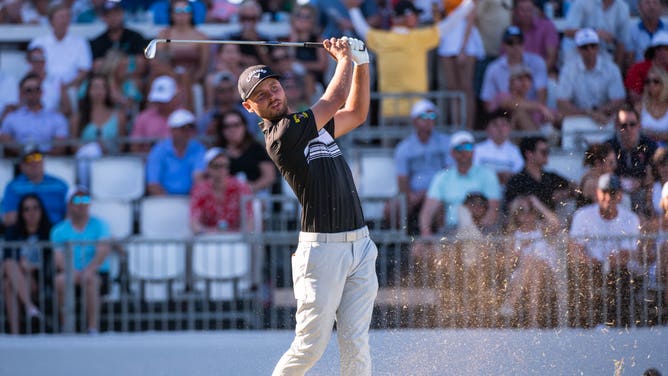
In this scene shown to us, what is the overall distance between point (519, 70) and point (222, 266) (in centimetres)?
358

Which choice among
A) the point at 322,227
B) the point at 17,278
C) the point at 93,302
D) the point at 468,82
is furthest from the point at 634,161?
the point at 17,278

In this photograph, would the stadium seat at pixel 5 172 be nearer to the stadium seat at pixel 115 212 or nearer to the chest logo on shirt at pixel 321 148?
the stadium seat at pixel 115 212

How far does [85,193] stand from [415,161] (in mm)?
3017

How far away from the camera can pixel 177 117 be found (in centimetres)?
1118

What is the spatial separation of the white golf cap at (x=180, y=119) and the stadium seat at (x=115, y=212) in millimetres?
933

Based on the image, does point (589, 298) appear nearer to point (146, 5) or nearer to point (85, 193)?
point (85, 193)

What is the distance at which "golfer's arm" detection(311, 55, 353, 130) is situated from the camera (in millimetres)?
6184

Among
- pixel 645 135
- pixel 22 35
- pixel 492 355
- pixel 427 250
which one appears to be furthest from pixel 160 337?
pixel 22 35

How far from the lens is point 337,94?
6.23 metres

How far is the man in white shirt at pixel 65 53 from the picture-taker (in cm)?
1230

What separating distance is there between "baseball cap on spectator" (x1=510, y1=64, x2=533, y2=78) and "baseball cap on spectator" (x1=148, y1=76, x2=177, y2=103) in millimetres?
3395

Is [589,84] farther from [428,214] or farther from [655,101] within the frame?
[428,214]

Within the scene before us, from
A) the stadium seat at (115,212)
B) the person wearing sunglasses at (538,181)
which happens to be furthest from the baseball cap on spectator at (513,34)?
the stadium seat at (115,212)

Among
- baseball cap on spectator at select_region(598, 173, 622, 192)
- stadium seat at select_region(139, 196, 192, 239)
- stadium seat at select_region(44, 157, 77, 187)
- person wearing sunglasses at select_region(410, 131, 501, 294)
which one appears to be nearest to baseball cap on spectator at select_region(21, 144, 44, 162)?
stadium seat at select_region(44, 157, 77, 187)
